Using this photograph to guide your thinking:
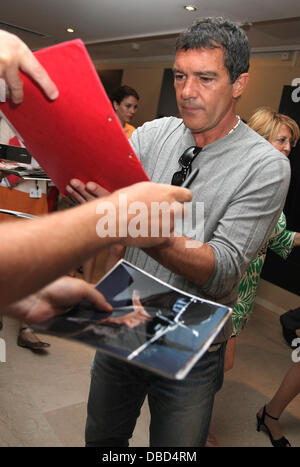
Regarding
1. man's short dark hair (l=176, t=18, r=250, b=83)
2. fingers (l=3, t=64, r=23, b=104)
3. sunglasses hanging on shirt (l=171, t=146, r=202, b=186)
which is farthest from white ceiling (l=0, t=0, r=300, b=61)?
fingers (l=3, t=64, r=23, b=104)

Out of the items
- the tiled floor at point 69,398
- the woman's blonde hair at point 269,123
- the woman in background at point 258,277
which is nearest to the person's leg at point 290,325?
the tiled floor at point 69,398

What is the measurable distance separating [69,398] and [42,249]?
209 cm

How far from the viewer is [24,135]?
957 millimetres

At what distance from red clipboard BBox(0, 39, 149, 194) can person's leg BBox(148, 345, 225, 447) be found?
53cm

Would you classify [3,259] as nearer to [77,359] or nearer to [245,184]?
[245,184]

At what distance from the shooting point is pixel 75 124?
0.80m

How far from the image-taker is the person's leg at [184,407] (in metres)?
1.06

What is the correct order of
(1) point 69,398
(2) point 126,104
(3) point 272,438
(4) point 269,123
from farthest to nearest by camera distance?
(2) point 126,104, (4) point 269,123, (1) point 69,398, (3) point 272,438

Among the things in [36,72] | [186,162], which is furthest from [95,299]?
[186,162]

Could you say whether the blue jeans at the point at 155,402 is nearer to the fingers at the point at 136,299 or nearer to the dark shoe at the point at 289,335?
the fingers at the point at 136,299

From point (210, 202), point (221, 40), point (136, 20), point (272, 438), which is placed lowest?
point (272, 438)

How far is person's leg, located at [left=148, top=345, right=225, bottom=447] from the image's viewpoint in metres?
1.06

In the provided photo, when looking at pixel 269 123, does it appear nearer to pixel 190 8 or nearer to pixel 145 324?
pixel 145 324

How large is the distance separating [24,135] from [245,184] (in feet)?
1.81
